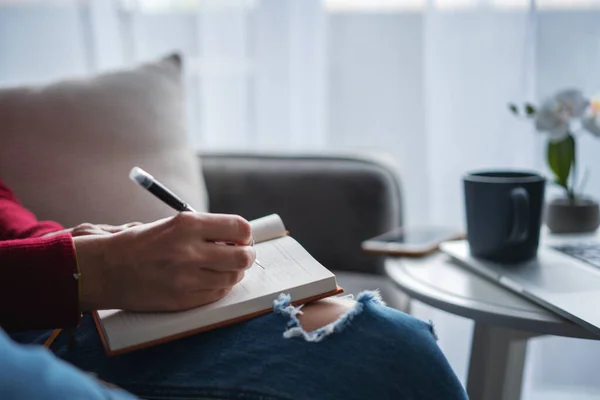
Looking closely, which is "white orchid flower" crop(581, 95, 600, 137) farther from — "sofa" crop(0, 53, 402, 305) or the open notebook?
the open notebook

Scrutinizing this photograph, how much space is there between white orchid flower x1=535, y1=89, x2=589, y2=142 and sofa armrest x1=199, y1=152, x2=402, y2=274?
27 cm

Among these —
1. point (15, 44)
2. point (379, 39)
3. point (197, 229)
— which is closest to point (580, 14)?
point (379, 39)

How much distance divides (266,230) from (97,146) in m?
0.38

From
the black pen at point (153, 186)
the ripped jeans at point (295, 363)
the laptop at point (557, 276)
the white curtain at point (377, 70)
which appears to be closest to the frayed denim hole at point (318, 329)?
the ripped jeans at point (295, 363)

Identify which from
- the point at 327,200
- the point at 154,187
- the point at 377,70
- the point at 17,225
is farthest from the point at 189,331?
the point at 377,70

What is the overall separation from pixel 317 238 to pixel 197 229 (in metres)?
0.64

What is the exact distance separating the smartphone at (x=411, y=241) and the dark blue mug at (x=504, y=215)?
0.10 metres

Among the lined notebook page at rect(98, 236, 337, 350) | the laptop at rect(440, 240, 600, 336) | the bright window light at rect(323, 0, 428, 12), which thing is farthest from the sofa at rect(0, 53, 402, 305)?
the bright window light at rect(323, 0, 428, 12)

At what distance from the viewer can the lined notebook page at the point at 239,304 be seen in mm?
565

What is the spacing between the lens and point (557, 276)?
827mm

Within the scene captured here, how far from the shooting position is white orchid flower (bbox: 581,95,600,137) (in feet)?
3.32

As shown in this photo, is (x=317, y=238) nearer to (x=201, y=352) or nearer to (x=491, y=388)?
(x=491, y=388)

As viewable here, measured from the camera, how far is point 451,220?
1.55 m

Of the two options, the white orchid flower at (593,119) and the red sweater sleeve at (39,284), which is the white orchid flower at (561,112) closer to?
the white orchid flower at (593,119)
